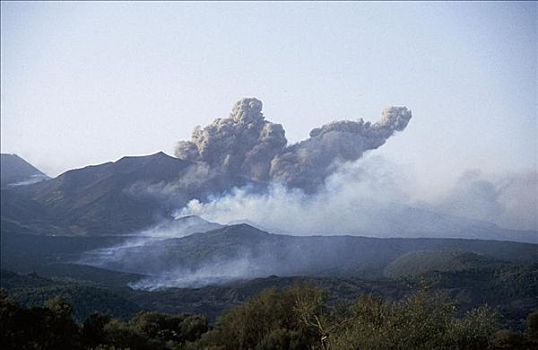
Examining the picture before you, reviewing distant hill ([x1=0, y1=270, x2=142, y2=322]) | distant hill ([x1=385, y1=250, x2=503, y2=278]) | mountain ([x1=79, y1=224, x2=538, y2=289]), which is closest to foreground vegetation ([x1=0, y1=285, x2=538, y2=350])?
distant hill ([x1=0, y1=270, x2=142, y2=322])

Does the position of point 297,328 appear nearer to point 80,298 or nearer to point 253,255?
point 80,298

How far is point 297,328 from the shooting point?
3119 cm

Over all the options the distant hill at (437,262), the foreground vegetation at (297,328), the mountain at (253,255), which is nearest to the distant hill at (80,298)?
the foreground vegetation at (297,328)

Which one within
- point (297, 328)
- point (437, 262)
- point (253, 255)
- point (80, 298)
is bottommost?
point (80, 298)

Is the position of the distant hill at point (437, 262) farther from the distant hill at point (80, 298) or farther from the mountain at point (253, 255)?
the distant hill at point (80, 298)

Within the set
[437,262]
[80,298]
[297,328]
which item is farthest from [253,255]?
[297,328]

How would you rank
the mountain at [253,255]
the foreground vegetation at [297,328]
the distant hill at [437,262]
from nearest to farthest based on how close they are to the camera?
the foreground vegetation at [297,328] < the distant hill at [437,262] < the mountain at [253,255]

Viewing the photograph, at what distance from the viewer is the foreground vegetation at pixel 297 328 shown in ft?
59.7

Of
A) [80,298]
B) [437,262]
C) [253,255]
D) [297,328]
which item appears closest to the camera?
[297,328]

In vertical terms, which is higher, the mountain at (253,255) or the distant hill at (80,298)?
the mountain at (253,255)

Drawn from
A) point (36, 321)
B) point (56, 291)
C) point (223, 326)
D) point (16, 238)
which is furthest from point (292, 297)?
point (16, 238)

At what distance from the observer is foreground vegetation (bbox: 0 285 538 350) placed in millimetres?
18203

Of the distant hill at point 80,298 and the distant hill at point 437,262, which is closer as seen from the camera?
the distant hill at point 80,298

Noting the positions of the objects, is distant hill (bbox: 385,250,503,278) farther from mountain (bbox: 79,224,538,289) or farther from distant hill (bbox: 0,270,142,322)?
distant hill (bbox: 0,270,142,322)
